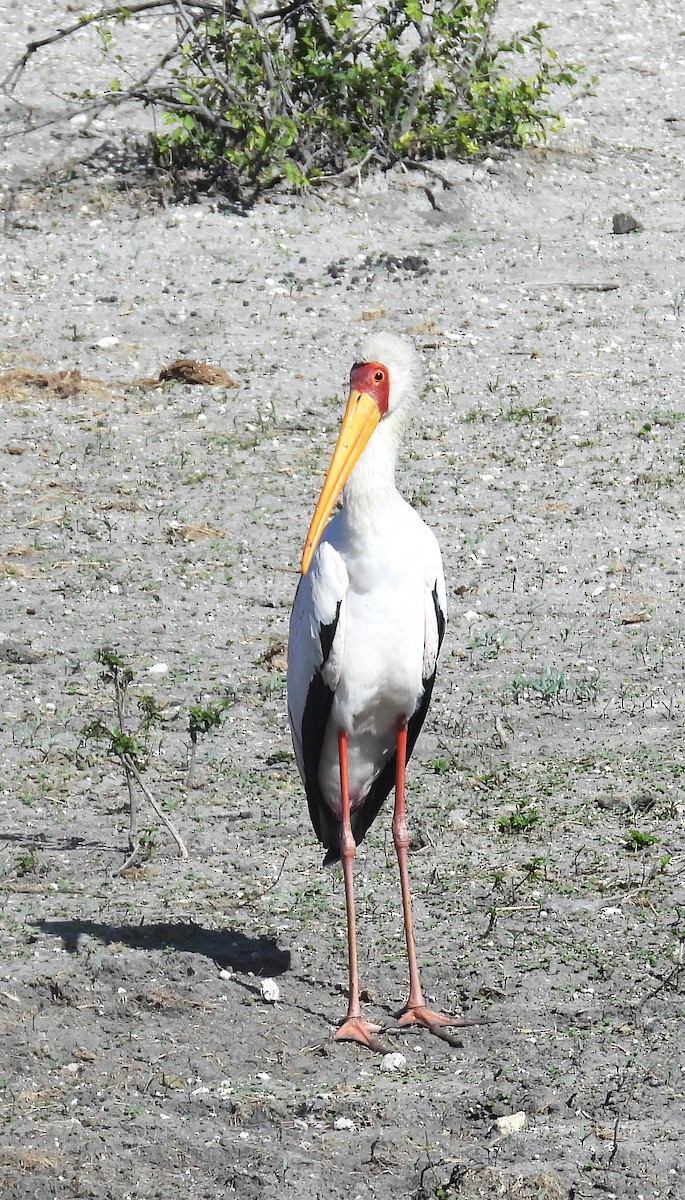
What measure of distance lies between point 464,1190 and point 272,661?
3.44 m

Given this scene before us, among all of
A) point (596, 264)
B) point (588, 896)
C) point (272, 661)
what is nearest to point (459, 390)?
point (596, 264)

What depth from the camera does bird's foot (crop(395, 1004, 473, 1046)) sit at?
435 cm

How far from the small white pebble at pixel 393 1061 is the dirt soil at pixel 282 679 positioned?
0.10 ft

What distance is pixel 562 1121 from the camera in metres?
3.81

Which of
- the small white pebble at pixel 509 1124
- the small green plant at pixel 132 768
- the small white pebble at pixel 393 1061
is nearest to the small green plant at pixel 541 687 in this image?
the small green plant at pixel 132 768

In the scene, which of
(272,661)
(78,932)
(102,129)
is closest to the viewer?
(78,932)

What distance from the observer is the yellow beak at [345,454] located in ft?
14.4

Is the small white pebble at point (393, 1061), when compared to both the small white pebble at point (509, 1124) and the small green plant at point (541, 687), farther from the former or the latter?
the small green plant at point (541, 687)

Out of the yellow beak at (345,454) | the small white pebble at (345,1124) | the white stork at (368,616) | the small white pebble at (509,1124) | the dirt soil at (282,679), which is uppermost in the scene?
the yellow beak at (345,454)

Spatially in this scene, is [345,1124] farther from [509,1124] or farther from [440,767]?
[440,767]

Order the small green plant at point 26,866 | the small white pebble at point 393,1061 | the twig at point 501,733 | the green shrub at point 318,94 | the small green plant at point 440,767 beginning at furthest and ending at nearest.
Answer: the green shrub at point 318,94, the twig at point 501,733, the small green plant at point 440,767, the small green plant at point 26,866, the small white pebble at point 393,1061

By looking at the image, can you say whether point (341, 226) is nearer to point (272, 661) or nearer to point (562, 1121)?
point (272, 661)

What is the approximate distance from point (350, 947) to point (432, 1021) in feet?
0.96

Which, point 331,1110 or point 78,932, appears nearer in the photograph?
point 331,1110
